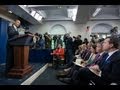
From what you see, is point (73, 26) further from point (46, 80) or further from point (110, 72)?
point (110, 72)

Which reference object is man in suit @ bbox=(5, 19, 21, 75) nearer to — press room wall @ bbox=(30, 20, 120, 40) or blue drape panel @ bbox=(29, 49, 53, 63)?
blue drape panel @ bbox=(29, 49, 53, 63)

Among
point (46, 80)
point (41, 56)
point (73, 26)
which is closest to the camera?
point (46, 80)

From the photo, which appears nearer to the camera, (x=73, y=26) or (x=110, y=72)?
(x=110, y=72)

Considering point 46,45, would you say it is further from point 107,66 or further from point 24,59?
point 107,66

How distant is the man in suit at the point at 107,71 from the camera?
203cm

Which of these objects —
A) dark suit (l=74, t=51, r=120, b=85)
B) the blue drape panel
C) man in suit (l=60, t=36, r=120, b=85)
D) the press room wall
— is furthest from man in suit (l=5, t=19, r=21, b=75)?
the press room wall

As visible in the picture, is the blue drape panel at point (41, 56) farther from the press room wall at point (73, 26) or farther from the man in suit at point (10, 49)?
the man in suit at point (10, 49)

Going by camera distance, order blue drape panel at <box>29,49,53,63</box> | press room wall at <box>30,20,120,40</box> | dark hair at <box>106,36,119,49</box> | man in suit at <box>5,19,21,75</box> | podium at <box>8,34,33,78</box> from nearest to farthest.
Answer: dark hair at <box>106,36,119,49</box>
man in suit at <box>5,19,21,75</box>
podium at <box>8,34,33,78</box>
blue drape panel at <box>29,49,53,63</box>
press room wall at <box>30,20,120,40</box>

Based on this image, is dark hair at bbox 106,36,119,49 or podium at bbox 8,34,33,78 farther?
podium at bbox 8,34,33,78

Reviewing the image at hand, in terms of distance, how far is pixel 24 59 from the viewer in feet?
13.1

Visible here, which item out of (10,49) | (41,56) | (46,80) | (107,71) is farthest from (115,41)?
(41,56)

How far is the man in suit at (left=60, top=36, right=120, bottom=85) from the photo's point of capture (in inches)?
79.8

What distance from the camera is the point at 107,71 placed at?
2.14 metres

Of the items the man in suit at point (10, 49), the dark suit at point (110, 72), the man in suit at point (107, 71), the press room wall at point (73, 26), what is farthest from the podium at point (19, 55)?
the press room wall at point (73, 26)
